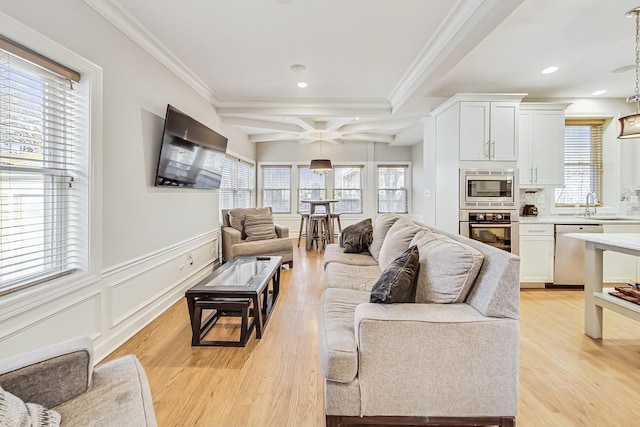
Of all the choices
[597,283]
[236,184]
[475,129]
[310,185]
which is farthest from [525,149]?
[236,184]

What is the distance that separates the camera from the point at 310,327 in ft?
8.54

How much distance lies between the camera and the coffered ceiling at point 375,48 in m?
2.20

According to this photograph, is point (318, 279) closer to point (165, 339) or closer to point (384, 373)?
point (165, 339)

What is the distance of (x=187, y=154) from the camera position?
3.26m

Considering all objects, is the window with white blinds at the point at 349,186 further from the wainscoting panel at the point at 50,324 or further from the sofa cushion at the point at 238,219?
the wainscoting panel at the point at 50,324

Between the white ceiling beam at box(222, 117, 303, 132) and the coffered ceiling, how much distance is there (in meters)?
0.34

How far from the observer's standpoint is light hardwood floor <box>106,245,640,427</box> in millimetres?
1570

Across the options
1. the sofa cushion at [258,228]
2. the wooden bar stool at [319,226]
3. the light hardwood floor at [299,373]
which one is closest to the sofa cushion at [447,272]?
the light hardwood floor at [299,373]

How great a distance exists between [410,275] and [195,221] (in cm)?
307

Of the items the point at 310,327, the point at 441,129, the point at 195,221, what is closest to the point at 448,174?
the point at 441,129

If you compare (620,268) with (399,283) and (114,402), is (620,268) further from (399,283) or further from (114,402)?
(114,402)

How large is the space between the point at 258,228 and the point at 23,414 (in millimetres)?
3973

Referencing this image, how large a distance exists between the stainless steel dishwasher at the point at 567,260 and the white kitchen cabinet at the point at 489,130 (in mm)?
1182

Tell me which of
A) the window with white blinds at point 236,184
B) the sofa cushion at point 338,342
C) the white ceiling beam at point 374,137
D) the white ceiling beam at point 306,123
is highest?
the white ceiling beam at point 374,137
